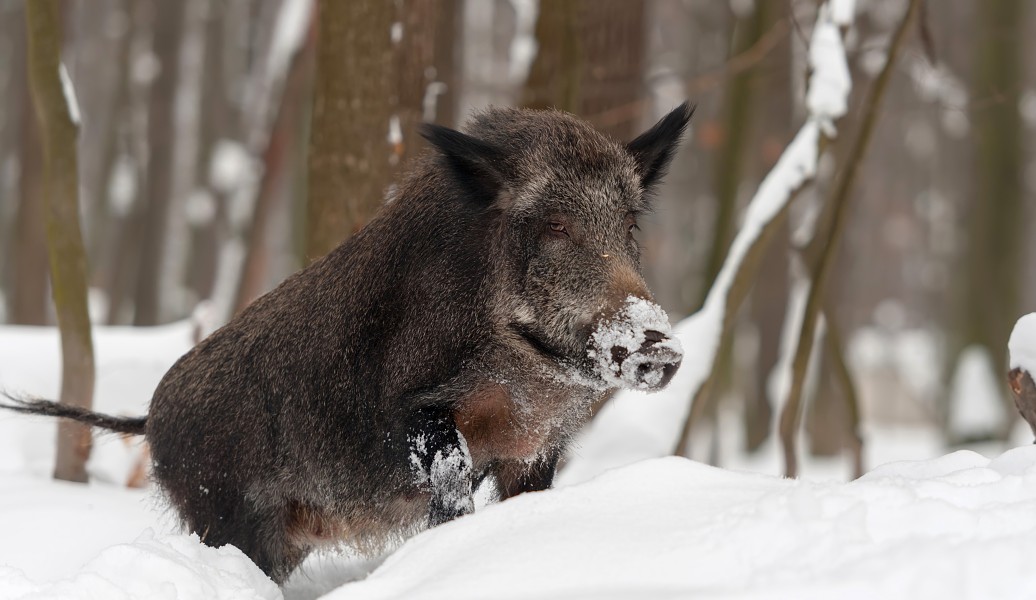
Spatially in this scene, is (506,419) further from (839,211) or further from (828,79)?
(828,79)

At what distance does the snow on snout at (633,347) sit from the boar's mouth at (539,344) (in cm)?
26

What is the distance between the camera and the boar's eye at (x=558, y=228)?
4.18 meters

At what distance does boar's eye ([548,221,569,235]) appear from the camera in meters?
4.18

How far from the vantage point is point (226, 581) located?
3443 millimetres

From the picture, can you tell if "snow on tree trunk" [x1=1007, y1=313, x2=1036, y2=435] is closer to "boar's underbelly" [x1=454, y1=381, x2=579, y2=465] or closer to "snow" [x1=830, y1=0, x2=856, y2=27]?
"boar's underbelly" [x1=454, y1=381, x2=579, y2=465]

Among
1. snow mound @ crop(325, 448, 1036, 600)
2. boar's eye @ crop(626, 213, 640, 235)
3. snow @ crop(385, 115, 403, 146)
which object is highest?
snow @ crop(385, 115, 403, 146)

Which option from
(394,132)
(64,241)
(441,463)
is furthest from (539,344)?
(64,241)

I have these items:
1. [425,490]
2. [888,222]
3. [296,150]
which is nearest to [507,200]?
[425,490]

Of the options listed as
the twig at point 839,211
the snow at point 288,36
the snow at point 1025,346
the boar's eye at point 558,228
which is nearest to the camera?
the snow at point 1025,346

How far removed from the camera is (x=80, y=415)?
15.8 ft

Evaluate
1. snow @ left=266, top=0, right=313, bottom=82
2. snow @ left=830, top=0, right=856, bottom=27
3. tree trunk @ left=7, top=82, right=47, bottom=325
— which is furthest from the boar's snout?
tree trunk @ left=7, top=82, right=47, bottom=325

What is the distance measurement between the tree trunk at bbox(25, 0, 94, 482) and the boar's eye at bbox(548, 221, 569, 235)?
3.07 meters

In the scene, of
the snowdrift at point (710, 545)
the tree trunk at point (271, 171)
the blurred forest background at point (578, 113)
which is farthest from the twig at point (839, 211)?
the tree trunk at point (271, 171)

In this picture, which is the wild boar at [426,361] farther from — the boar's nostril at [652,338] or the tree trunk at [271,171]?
the tree trunk at [271,171]
